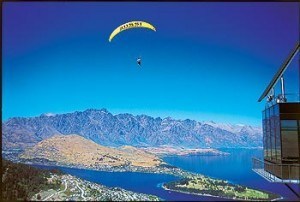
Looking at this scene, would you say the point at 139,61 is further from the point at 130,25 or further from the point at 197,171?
the point at 197,171

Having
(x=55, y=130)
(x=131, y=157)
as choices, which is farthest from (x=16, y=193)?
(x=131, y=157)

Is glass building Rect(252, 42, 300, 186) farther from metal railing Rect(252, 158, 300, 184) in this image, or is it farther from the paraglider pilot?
the paraglider pilot

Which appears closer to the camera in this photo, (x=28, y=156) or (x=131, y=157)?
(x=28, y=156)

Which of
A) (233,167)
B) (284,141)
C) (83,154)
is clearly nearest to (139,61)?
(83,154)

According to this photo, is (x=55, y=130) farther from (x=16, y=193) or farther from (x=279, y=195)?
(x=279, y=195)

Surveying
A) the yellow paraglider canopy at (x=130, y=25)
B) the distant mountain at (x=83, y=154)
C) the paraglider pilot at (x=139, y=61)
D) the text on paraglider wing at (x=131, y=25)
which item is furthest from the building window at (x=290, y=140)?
the distant mountain at (x=83, y=154)

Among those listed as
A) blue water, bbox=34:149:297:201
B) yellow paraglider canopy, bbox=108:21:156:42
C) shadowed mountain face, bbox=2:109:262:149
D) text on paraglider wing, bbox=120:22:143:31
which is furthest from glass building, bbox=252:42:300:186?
text on paraglider wing, bbox=120:22:143:31

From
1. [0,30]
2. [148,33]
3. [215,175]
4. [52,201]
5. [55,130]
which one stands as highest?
[148,33]

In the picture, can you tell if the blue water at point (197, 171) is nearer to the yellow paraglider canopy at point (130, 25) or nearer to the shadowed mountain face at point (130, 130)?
the shadowed mountain face at point (130, 130)
